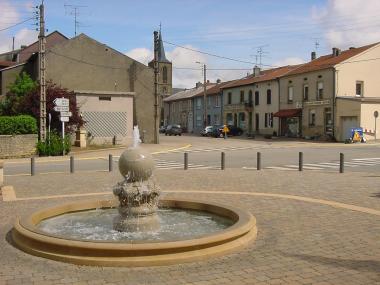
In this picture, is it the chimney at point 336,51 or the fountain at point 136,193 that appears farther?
the chimney at point 336,51

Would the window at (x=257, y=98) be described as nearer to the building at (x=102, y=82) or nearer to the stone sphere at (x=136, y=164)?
the building at (x=102, y=82)

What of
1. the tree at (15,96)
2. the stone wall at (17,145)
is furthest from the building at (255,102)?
the stone wall at (17,145)

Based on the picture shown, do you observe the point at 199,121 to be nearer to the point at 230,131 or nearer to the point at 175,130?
the point at 175,130

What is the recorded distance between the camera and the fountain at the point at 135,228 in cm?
626

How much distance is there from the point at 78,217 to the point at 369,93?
4379 cm

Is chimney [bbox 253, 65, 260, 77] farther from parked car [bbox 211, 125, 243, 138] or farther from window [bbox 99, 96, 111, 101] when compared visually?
window [bbox 99, 96, 111, 101]

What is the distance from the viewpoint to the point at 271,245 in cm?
718

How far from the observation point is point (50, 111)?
3288cm

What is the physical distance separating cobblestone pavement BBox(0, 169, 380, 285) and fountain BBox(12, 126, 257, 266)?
6.2 inches

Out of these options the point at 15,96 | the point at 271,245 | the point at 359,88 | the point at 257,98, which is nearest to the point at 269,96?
the point at 257,98

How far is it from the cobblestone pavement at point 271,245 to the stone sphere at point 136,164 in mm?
2112

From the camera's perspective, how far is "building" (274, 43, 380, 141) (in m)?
44.2

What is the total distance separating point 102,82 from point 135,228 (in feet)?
118

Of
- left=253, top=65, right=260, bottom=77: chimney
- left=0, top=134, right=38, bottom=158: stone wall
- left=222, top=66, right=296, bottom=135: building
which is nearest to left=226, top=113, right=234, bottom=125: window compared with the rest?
left=222, top=66, right=296, bottom=135: building
